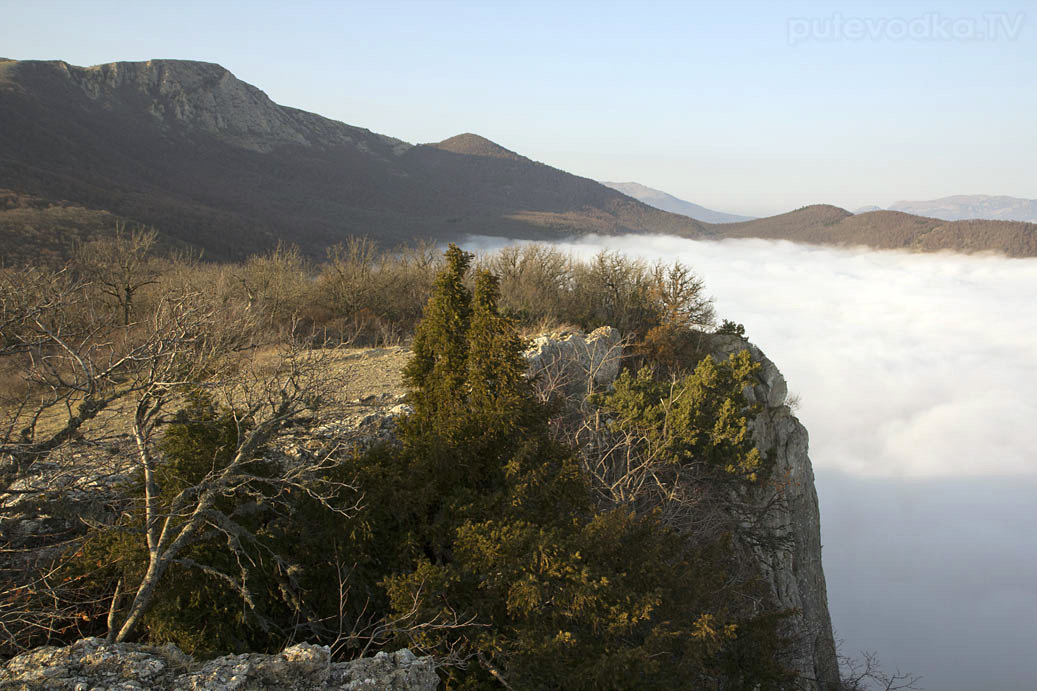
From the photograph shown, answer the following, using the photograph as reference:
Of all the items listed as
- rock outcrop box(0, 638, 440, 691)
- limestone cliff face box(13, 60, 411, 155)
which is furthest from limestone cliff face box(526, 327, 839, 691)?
limestone cliff face box(13, 60, 411, 155)

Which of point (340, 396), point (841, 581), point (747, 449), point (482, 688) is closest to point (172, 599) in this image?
point (482, 688)

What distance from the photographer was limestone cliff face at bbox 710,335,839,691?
15141 millimetres

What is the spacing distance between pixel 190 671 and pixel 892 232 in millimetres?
153571

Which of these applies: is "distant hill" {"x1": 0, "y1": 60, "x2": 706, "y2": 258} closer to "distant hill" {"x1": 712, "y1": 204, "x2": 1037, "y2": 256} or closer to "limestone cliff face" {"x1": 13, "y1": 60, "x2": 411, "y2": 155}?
"limestone cliff face" {"x1": 13, "y1": 60, "x2": 411, "y2": 155}

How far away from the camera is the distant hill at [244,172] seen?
83.8 metres

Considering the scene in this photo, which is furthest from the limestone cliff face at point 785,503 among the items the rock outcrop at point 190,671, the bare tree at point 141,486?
the rock outcrop at point 190,671

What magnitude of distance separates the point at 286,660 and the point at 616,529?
3.10 metres

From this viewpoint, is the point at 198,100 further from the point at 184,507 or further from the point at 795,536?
the point at 184,507

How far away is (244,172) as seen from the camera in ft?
446

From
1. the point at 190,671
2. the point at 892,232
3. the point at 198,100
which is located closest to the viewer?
the point at 190,671

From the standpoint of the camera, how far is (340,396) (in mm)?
11289

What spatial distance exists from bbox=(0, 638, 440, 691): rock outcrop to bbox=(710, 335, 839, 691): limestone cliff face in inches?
469

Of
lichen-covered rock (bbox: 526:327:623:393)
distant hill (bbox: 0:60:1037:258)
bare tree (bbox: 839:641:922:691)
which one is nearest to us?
bare tree (bbox: 839:641:922:691)

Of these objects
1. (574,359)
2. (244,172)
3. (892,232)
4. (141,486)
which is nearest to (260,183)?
(244,172)
